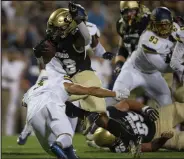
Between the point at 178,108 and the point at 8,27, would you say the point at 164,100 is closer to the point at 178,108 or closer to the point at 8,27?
the point at 178,108

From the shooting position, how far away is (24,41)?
12836 millimetres

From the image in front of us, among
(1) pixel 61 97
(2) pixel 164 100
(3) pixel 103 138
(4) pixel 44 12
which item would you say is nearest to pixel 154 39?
(2) pixel 164 100

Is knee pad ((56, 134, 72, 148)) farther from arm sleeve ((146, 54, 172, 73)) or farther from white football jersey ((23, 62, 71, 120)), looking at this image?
arm sleeve ((146, 54, 172, 73))

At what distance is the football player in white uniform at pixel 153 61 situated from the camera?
28.0ft

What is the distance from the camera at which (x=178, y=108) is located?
26.1ft

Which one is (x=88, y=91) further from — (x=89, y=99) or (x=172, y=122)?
(x=172, y=122)

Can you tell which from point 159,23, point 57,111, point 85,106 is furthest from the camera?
point 159,23

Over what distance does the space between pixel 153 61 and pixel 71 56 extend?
4.09ft

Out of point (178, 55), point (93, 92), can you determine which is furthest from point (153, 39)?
point (93, 92)

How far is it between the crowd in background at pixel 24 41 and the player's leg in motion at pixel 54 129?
5189 mm

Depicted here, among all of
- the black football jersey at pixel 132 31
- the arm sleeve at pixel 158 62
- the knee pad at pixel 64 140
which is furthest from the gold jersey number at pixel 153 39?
the knee pad at pixel 64 140

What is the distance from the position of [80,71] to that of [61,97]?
4.53 ft

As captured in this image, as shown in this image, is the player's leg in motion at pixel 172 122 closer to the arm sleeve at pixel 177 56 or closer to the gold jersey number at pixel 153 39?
the arm sleeve at pixel 177 56

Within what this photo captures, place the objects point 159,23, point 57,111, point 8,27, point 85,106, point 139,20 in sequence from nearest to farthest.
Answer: point 57,111, point 85,106, point 159,23, point 139,20, point 8,27
